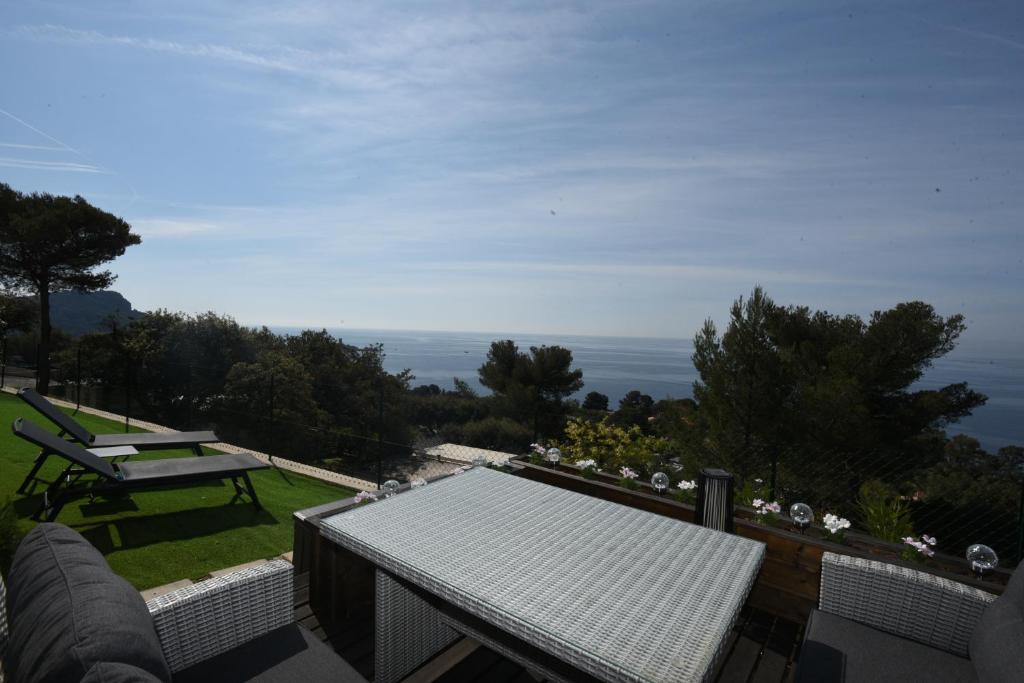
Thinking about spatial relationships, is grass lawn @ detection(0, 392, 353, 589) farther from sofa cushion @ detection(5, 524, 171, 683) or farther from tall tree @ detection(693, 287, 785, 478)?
tall tree @ detection(693, 287, 785, 478)

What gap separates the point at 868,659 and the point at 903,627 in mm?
293

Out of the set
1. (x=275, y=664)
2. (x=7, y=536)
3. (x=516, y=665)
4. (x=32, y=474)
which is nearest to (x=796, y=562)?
(x=516, y=665)

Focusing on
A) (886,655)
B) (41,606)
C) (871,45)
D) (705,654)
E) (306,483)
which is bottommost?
(306,483)

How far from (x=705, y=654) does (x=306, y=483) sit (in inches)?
217

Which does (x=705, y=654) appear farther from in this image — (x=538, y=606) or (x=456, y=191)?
(x=456, y=191)

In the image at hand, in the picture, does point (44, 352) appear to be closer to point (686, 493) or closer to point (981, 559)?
point (686, 493)

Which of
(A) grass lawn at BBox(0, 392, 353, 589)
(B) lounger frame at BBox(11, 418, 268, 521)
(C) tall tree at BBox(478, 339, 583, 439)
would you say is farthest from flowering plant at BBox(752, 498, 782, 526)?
(C) tall tree at BBox(478, 339, 583, 439)

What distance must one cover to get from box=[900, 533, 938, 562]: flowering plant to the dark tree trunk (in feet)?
54.7

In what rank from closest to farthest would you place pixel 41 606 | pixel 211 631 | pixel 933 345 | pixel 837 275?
pixel 41 606 < pixel 211 631 < pixel 933 345 < pixel 837 275

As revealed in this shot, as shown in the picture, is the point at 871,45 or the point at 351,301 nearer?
the point at 871,45

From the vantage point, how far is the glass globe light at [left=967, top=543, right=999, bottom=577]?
6.76ft

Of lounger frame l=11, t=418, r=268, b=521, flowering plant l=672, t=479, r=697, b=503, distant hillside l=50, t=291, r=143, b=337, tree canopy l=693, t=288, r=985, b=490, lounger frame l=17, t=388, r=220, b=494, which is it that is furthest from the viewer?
distant hillside l=50, t=291, r=143, b=337

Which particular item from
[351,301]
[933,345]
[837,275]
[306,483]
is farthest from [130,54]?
[351,301]

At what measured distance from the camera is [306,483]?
18.9ft
